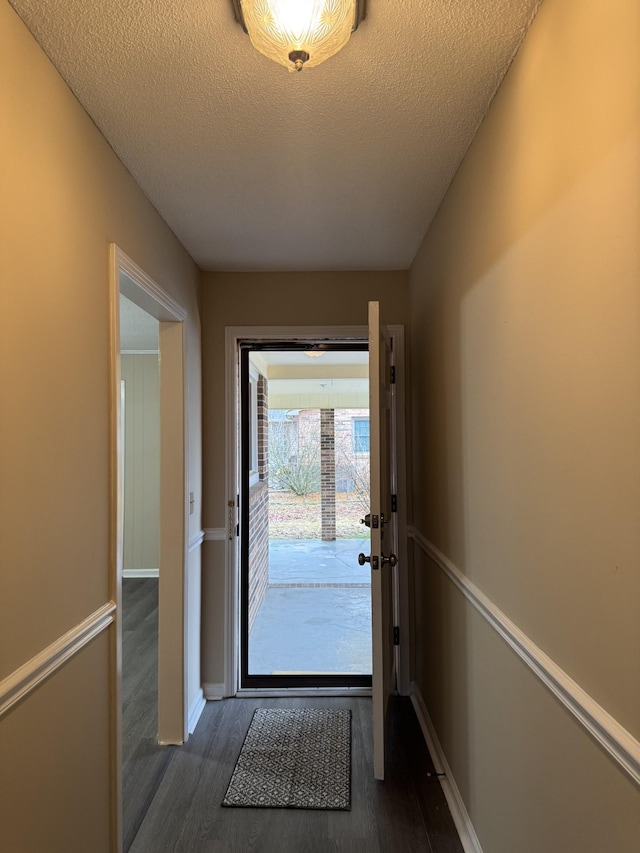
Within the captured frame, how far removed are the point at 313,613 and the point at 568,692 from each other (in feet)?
11.4

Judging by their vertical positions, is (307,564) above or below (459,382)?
below

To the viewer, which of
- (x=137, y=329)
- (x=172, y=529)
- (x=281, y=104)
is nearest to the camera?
(x=281, y=104)

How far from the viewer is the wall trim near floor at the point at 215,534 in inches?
111

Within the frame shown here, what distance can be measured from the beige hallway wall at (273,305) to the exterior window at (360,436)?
11.3 ft

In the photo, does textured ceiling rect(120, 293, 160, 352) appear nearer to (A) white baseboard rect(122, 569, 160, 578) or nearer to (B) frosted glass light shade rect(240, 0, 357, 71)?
(A) white baseboard rect(122, 569, 160, 578)

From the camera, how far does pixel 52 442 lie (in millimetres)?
1289

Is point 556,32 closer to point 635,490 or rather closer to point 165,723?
point 635,490

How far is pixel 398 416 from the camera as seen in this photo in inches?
114

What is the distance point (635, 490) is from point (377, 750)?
1.78 m

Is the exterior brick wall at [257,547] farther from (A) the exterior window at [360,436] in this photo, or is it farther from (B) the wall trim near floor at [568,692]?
(B) the wall trim near floor at [568,692]

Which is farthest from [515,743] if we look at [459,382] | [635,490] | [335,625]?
[335,625]

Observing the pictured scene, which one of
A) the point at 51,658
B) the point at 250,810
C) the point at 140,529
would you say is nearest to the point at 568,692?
the point at 51,658

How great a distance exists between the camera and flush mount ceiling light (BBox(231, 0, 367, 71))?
41.3 inches

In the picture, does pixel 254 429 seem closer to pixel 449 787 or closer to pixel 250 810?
pixel 250 810
